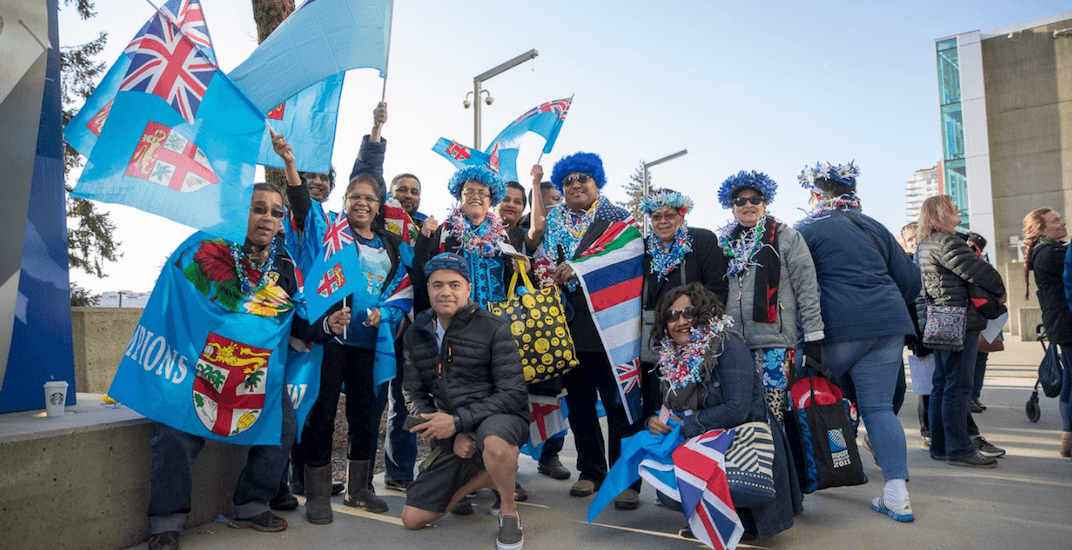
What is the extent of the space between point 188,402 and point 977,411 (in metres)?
7.50

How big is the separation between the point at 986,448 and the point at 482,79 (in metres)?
8.21

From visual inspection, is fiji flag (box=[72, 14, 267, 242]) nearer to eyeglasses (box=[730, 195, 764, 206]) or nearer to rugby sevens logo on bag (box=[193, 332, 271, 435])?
rugby sevens logo on bag (box=[193, 332, 271, 435])

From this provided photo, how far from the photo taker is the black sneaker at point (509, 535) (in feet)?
12.2

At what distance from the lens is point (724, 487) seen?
11.7ft

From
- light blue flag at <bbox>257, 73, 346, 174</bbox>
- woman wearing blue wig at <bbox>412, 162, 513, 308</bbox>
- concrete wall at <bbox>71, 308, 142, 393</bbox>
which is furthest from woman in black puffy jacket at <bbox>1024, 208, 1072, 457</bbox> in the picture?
concrete wall at <bbox>71, 308, 142, 393</bbox>

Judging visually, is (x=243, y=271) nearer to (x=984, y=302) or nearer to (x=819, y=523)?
(x=819, y=523)

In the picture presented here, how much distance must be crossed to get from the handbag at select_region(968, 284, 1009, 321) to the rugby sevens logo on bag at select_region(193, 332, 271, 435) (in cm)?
496

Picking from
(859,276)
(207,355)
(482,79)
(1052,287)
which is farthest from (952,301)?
(482,79)

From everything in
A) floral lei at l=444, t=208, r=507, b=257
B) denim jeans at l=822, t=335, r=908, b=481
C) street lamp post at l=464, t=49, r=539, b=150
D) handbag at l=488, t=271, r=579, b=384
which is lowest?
denim jeans at l=822, t=335, r=908, b=481

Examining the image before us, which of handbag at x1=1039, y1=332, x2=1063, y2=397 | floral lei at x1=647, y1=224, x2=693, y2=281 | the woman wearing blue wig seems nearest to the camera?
floral lei at x1=647, y1=224, x2=693, y2=281

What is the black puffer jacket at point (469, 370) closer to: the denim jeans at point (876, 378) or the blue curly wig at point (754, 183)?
the blue curly wig at point (754, 183)

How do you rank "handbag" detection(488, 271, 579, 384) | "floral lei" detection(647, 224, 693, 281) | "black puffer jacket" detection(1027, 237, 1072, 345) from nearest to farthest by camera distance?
1. "handbag" detection(488, 271, 579, 384)
2. "floral lei" detection(647, 224, 693, 281)
3. "black puffer jacket" detection(1027, 237, 1072, 345)

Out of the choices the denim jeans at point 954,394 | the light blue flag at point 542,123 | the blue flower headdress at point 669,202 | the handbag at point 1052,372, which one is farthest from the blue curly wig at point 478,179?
the handbag at point 1052,372

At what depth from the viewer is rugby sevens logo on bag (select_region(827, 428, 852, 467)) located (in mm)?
3984
